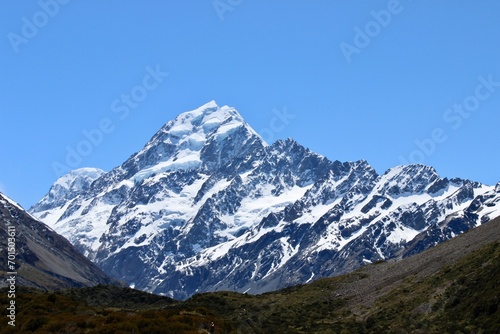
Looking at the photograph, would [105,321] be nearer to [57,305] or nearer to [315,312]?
[57,305]

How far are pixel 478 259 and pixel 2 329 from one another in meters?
53.7

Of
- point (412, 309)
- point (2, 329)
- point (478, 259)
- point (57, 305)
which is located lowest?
point (2, 329)

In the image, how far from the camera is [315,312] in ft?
273

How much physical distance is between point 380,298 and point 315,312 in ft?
27.6

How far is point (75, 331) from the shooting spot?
4728 centimetres

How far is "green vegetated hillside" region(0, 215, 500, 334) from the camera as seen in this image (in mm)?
50469

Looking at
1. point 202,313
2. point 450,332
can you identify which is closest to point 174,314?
point 202,313

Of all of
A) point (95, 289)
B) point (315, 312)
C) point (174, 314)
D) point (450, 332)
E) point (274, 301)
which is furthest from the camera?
point (95, 289)

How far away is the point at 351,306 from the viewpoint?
278 ft

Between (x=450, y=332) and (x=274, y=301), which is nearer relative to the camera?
(x=450, y=332)

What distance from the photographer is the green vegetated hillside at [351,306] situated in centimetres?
5047

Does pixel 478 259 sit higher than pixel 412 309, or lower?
higher

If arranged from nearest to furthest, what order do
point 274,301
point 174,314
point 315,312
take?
point 174,314, point 315,312, point 274,301

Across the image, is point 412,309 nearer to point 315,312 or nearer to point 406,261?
point 315,312
